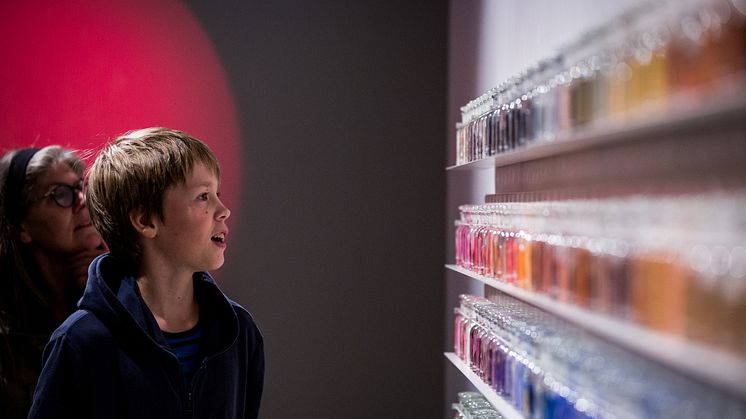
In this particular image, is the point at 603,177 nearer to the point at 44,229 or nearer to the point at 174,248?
the point at 174,248

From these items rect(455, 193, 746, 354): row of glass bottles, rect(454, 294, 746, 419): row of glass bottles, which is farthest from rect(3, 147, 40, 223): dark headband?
rect(455, 193, 746, 354): row of glass bottles

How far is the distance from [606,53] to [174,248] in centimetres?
131

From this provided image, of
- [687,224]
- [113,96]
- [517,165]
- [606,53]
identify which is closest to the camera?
[687,224]

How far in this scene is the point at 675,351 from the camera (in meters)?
1.13

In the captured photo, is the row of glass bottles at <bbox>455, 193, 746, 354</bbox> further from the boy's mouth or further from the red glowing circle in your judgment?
the red glowing circle

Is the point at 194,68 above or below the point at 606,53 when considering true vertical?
above

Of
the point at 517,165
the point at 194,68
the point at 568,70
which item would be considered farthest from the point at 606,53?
the point at 194,68

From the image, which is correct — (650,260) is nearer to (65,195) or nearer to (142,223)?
(142,223)

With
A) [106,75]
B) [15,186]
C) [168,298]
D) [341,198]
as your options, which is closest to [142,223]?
[168,298]

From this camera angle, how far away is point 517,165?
267 cm

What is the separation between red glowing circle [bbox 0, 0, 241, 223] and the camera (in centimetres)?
419

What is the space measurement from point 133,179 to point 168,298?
0.37 meters

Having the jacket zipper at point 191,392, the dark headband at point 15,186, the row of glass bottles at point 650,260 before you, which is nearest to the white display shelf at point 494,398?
the row of glass bottles at point 650,260

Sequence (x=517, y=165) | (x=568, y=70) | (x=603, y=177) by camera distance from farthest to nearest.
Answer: (x=517, y=165) → (x=603, y=177) → (x=568, y=70)
